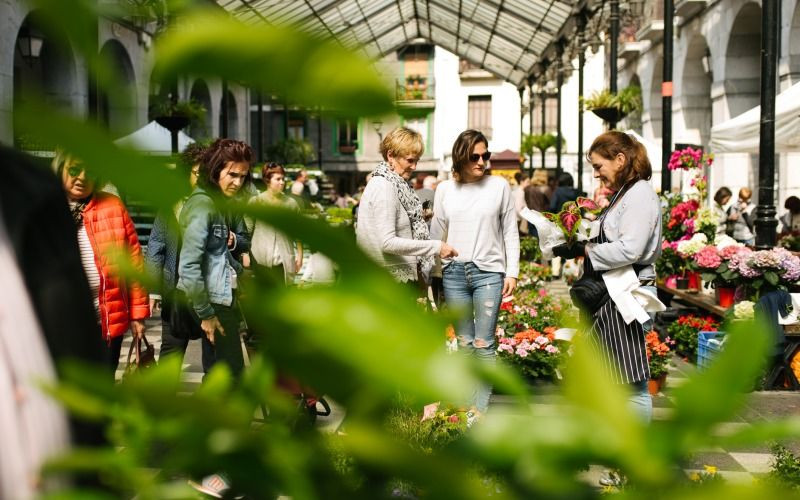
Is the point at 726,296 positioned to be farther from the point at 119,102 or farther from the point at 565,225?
the point at 119,102

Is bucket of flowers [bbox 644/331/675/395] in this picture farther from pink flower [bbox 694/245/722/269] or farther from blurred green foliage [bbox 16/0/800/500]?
blurred green foliage [bbox 16/0/800/500]

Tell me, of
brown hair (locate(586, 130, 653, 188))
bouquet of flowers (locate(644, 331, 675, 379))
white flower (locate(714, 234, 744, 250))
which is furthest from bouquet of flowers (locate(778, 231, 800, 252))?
brown hair (locate(586, 130, 653, 188))

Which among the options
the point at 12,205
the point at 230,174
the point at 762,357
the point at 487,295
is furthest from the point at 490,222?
the point at 762,357

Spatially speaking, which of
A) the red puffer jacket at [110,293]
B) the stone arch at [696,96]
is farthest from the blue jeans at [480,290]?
the stone arch at [696,96]

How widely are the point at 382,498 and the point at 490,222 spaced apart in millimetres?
4710

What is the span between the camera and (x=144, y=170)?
37 cm

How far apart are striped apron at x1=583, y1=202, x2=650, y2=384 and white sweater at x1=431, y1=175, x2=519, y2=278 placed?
1009 millimetres

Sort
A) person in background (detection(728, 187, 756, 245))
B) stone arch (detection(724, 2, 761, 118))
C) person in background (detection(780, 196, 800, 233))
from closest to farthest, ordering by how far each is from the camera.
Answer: person in background (detection(780, 196, 800, 233)), person in background (detection(728, 187, 756, 245)), stone arch (detection(724, 2, 761, 118))

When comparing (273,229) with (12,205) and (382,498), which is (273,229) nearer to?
(382,498)

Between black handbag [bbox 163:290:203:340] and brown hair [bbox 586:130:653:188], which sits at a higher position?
brown hair [bbox 586:130:653:188]

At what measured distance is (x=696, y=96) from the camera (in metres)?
21.2

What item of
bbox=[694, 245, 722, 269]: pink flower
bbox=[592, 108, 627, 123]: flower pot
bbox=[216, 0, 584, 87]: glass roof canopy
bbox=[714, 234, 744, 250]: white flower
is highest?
bbox=[216, 0, 584, 87]: glass roof canopy

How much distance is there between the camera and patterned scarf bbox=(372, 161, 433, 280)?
193 inches

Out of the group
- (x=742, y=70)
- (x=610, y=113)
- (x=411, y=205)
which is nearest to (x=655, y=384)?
(x=411, y=205)
